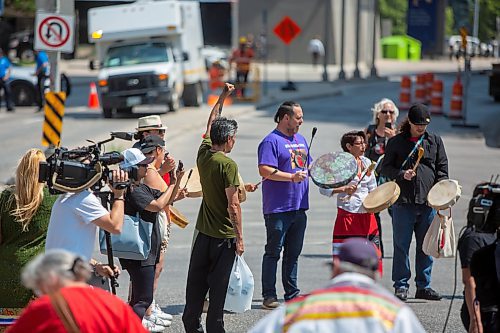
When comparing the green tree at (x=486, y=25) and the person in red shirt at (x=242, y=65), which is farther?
the green tree at (x=486, y=25)

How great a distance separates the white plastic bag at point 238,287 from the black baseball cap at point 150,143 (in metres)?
1.10

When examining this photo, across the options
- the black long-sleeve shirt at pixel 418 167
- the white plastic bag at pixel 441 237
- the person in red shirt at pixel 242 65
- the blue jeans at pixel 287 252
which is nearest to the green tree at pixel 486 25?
the person in red shirt at pixel 242 65

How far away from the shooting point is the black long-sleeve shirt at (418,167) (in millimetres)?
10320

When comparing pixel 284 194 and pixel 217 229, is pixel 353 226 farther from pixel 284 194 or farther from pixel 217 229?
pixel 217 229

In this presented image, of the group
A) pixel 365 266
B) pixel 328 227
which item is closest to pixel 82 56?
pixel 328 227

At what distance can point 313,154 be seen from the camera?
858 inches

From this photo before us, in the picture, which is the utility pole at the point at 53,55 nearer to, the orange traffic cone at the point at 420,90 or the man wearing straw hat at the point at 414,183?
the man wearing straw hat at the point at 414,183

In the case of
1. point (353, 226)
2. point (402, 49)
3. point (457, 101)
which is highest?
point (353, 226)

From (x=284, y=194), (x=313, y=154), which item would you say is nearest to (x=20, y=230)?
(x=284, y=194)

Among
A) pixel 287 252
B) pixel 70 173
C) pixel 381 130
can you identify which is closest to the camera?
pixel 70 173

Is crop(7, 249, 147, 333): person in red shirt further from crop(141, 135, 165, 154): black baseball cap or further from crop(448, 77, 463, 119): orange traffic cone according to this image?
crop(448, 77, 463, 119): orange traffic cone

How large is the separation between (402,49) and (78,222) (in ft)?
223

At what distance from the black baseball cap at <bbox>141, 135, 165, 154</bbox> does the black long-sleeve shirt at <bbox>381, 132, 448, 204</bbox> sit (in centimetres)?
269

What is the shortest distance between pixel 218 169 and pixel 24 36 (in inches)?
1937
